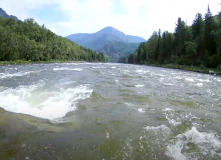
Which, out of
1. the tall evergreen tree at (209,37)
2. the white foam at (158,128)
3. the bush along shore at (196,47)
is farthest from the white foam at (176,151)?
the tall evergreen tree at (209,37)

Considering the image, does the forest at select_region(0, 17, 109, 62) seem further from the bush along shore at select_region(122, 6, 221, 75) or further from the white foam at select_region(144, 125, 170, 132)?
the white foam at select_region(144, 125, 170, 132)

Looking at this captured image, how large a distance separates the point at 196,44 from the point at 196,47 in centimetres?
193

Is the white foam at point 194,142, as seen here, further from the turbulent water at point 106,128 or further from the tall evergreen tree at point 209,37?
the tall evergreen tree at point 209,37

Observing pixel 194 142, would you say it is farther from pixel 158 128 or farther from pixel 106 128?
pixel 106 128

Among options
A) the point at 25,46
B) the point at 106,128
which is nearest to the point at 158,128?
the point at 106,128

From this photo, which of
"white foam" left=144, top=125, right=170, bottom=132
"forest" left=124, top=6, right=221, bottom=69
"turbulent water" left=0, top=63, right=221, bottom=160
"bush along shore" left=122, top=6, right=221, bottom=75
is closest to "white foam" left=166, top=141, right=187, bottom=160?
"turbulent water" left=0, top=63, right=221, bottom=160

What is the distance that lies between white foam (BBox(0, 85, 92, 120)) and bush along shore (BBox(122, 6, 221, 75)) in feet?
111

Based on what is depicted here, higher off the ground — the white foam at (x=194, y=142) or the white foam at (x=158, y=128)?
the white foam at (x=158, y=128)

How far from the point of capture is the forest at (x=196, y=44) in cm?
4473

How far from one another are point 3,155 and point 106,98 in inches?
260

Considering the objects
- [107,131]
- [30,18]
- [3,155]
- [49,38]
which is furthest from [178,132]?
[30,18]

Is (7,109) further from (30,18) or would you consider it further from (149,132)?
(30,18)

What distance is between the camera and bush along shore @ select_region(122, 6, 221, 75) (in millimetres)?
43188

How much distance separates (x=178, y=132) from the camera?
621 cm
